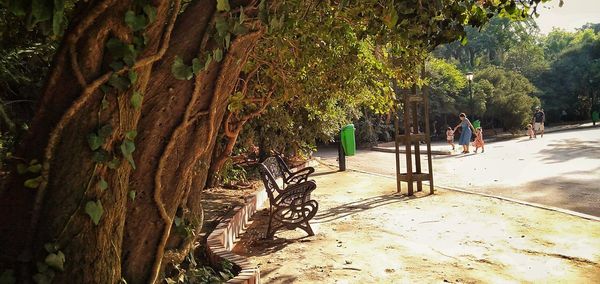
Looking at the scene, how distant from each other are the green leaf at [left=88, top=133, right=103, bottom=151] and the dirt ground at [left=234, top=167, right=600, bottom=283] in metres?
2.76

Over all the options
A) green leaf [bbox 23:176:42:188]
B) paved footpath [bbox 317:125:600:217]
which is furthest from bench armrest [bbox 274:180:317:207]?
paved footpath [bbox 317:125:600:217]

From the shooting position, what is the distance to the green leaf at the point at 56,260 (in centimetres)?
201

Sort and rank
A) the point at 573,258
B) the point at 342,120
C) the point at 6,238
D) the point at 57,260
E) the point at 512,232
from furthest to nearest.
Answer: the point at 342,120
the point at 512,232
the point at 573,258
the point at 6,238
the point at 57,260

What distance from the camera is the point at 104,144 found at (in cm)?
203

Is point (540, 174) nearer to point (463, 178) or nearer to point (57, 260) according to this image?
point (463, 178)

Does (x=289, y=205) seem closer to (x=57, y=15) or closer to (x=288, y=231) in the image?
(x=288, y=231)

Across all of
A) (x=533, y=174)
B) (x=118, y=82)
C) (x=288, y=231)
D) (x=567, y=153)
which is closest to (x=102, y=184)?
(x=118, y=82)

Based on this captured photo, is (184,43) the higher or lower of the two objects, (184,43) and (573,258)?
the higher

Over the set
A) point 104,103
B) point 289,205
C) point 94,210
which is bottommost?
point 289,205

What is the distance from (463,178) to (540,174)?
1.76m

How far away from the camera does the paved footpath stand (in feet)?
Result: 27.4

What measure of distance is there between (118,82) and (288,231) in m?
4.67

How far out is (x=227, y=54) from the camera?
2521 mm

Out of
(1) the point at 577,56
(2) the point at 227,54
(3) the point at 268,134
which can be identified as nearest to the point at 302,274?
(2) the point at 227,54
